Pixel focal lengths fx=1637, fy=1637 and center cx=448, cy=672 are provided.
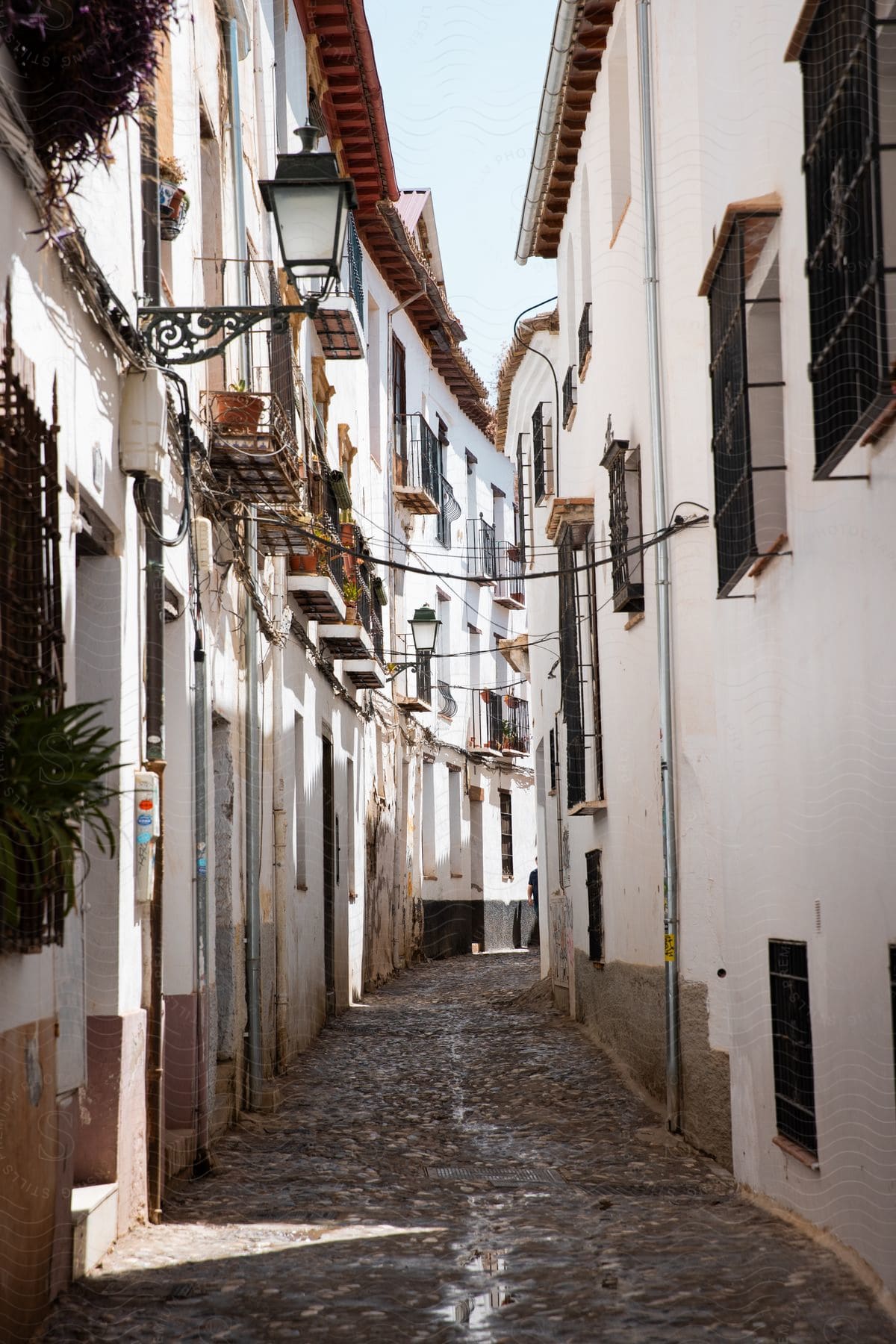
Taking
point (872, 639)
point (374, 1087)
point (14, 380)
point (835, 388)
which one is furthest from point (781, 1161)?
point (374, 1087)

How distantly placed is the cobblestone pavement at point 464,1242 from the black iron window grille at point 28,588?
1.37 m

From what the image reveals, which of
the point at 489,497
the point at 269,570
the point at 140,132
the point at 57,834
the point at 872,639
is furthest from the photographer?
the point at 489,497

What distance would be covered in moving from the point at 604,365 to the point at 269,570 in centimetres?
325

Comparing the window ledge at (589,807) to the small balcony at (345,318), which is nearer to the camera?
the window ledge at (589,807)

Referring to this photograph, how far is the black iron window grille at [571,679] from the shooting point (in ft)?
50.2

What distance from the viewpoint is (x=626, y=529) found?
1191 centimetres

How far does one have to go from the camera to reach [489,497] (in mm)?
35062

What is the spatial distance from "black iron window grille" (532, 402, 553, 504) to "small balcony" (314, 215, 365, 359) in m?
2.62

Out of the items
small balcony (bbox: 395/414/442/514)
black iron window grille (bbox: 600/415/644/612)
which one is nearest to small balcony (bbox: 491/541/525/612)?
small balcony (bbox: 395/414/442/514)

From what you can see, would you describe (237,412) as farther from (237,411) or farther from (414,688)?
(414,688)

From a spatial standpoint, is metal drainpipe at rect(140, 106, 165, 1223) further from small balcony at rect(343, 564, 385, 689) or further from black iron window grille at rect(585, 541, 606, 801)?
small balcony at rect(343, 564, 385, 689)

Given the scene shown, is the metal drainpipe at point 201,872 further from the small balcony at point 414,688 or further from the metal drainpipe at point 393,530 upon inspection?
the small balcony at point 414,688

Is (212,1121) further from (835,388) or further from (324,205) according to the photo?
(835,388)

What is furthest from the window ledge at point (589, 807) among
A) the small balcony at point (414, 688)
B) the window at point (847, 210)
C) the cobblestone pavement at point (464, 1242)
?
the small balcony at point (414, 688)
